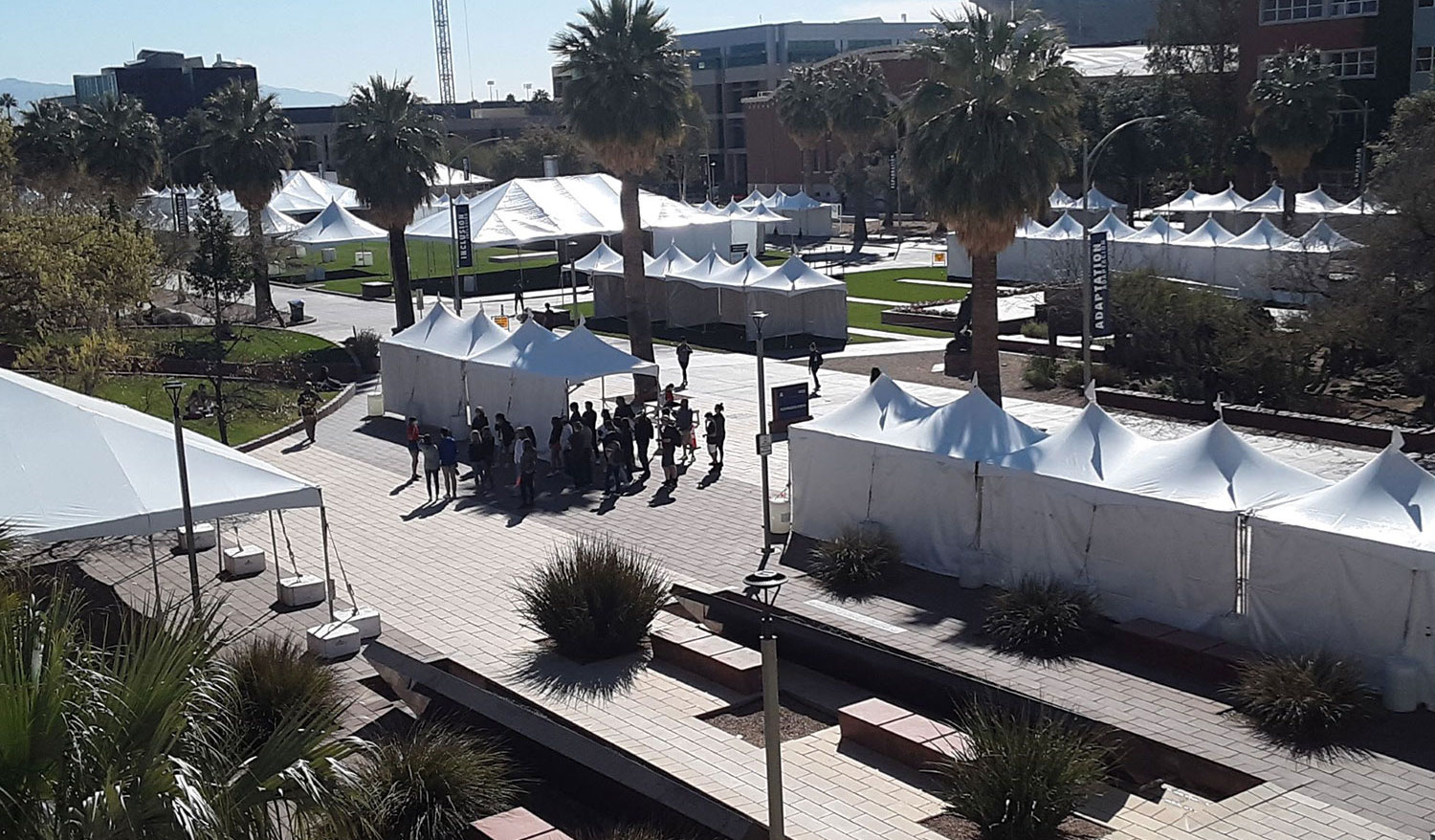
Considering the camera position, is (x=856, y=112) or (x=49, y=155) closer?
(x=49, y=155)

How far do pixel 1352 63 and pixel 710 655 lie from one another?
58345 millimetres

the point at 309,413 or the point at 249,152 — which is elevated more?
the point at 249,152

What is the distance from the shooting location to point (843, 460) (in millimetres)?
20672

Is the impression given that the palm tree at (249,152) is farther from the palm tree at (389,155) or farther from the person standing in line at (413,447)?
the person standing in line at (413,447)

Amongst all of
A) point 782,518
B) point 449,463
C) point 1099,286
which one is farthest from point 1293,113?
point 449,463

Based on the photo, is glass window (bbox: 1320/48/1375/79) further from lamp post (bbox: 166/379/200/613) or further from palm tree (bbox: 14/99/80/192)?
lamp post (bbox: 166/379/200/613)

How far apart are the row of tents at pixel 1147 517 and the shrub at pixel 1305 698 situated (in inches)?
32.0

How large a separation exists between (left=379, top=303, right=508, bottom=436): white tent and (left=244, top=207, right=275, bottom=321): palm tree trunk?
52.9 feet

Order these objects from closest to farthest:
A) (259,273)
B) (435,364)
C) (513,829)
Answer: (513,829) < (435,364) < (259,273)

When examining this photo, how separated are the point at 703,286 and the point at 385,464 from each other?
53.1ft

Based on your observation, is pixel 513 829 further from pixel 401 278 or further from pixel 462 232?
pixel 462 232

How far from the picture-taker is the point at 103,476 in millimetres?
16859

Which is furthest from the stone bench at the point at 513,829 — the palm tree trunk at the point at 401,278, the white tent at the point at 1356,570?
the palm tree trunk at the point at 401,278

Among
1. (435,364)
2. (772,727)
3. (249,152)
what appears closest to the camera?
(772,727)
